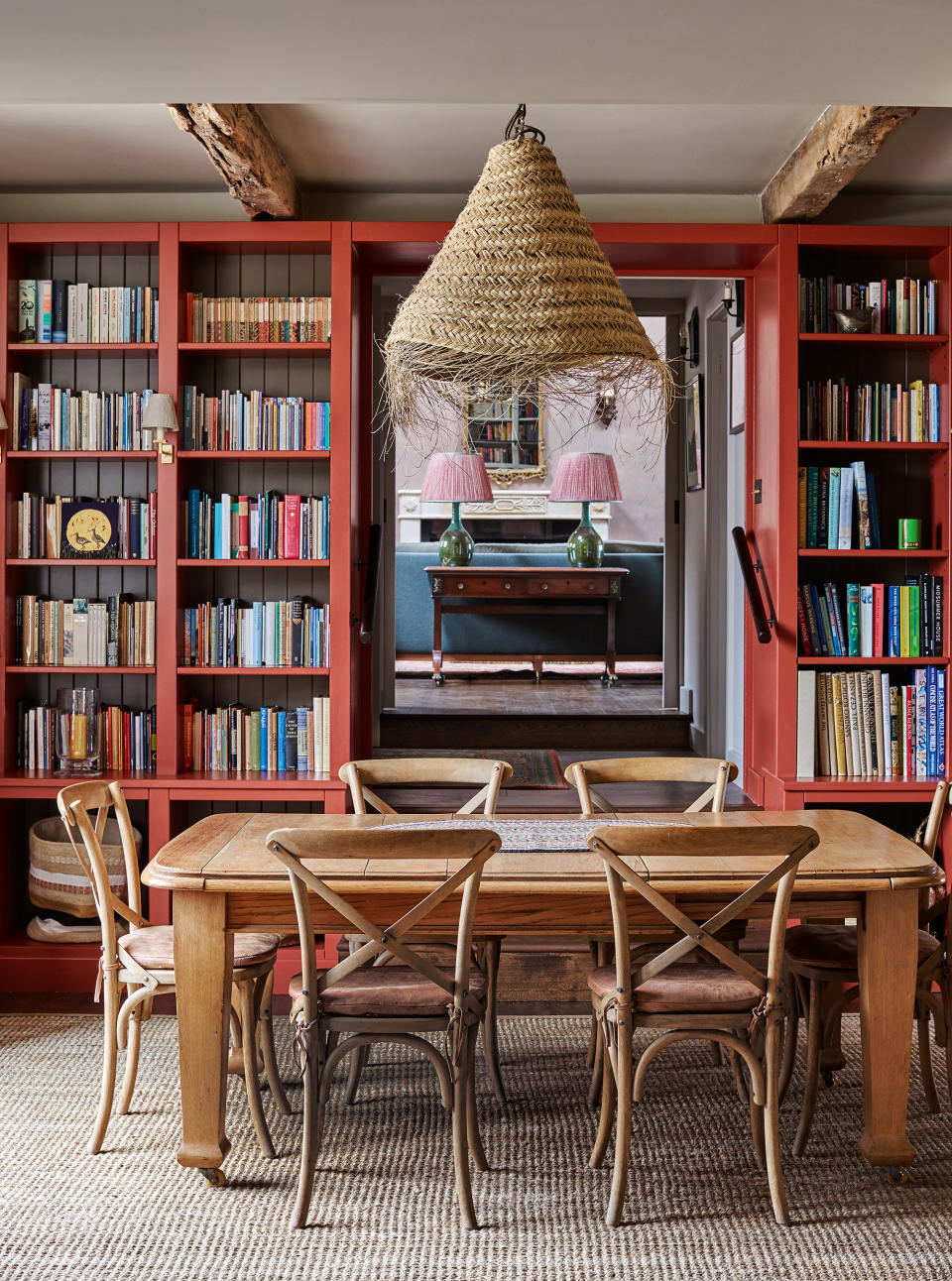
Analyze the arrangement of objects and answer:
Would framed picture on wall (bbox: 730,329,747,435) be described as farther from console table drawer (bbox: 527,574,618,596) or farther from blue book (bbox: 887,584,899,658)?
console table drawer (bbox: 527,574,618,596)

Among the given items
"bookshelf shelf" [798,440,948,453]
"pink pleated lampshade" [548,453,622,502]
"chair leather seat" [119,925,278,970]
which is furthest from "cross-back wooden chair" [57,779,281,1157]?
"pink pleated lampshade" [548,453,622,502]

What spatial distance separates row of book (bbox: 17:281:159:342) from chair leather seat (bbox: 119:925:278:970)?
226 cm

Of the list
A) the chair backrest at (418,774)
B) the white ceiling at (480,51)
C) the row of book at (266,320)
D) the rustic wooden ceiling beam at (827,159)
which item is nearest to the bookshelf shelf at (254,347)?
the row of book at (266,320)

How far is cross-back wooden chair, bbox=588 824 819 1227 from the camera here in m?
2.61

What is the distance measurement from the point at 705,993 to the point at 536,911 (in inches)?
16.7

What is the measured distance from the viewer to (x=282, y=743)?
451 centimetres

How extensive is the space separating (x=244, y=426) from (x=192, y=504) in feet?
1.16

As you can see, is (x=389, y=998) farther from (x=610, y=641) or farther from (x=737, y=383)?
(x=610, y=641)

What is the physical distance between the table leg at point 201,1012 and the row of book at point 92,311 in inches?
96.2

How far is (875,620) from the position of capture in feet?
14.8

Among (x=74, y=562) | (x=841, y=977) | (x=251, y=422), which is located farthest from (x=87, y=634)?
(x=841, y=977)

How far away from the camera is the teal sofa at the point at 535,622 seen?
30.2 ft

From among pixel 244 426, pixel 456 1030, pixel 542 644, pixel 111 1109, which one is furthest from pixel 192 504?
pixel 542 644

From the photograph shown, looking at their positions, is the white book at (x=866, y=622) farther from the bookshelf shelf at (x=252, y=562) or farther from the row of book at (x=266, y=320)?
the row of book at (x=266, y=320)
